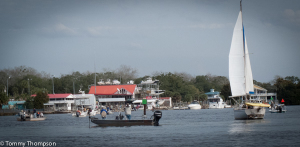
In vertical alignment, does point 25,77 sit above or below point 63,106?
above

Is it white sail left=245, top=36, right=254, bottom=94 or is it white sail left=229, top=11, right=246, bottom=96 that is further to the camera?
white sail left=229, top=11, right=246, bottom=96

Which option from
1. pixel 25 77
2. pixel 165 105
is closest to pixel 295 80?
pixel 165 105

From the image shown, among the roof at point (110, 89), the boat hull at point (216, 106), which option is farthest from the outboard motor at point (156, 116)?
the boat hull at point (216, 106)

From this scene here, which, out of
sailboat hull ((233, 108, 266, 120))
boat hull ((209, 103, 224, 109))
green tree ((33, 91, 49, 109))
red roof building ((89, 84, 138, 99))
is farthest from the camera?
boat hull ((209, 103, 224, 109))

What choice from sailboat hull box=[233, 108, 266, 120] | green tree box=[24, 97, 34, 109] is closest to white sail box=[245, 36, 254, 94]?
sailboat hull box=[233, 108, 266, 120]

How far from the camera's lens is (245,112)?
50.2 m

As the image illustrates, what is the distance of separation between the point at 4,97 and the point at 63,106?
1912cm

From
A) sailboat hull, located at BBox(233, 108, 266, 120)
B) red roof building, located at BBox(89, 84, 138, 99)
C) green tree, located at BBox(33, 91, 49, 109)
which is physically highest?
red roof building, located at BBox(89, 84, 138, 99)

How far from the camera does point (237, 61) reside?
53.5 metres

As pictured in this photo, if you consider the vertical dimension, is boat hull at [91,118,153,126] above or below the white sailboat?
below

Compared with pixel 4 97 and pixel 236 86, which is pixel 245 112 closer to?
pixel 236 86

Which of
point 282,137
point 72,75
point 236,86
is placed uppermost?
point 72,75

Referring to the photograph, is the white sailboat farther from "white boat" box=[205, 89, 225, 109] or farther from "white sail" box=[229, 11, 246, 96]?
"white boat" box=[205, 89, 225, 109]

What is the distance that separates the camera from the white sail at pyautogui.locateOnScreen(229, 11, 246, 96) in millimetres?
53344
